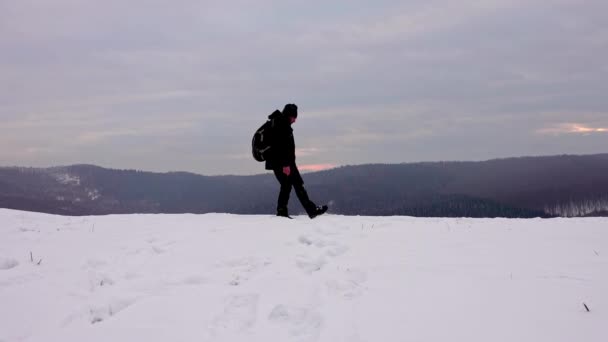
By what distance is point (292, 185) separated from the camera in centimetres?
1216

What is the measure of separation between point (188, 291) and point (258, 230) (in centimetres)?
353

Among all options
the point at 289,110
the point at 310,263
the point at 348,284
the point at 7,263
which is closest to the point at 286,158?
the point at 289,110

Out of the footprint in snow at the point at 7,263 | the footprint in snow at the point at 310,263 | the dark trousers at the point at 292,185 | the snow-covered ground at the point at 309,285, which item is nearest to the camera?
the snow-covered ground at the point at 309,285

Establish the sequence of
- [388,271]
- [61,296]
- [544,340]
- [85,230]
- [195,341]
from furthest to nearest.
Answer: [85,230]
[388,271]
[61,296]
[195,341]
[544,340]

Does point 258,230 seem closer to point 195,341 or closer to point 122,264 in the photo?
point 122,264

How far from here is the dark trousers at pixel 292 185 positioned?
38.8 ft

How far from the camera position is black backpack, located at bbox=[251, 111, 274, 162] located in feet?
38.9

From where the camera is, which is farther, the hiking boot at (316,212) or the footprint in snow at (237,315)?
the hiking boot at (316,212)

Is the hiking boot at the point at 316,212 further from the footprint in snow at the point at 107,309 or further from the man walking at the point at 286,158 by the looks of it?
the footprint in snow at the point at 107,309

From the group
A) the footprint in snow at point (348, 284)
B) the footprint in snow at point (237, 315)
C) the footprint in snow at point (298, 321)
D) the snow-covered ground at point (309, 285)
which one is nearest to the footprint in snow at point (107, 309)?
the snow-covered ground at point (309, 285)

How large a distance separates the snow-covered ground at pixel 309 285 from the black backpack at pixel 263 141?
10.2 feet

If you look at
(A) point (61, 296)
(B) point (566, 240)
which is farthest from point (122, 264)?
(B) point (566, 240)

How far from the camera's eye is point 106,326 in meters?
5.11

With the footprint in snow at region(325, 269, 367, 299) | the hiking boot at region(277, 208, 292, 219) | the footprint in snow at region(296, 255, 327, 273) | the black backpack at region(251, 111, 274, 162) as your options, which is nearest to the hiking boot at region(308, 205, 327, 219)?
the hiking boot at region(277, 208, 292, 219)
